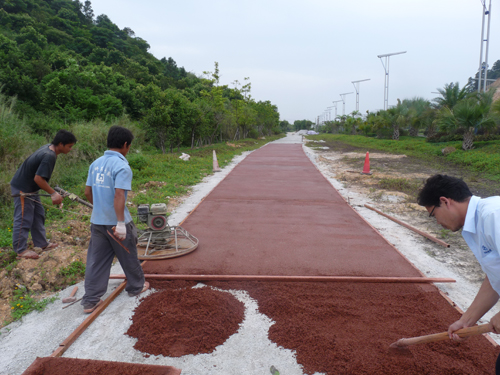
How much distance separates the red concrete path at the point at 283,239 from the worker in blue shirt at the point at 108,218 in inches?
36.4

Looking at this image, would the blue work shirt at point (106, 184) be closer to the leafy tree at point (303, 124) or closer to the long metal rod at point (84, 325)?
the long metal rod at point (84, 325)

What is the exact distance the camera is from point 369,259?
4551mm

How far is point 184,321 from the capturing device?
9.84ft

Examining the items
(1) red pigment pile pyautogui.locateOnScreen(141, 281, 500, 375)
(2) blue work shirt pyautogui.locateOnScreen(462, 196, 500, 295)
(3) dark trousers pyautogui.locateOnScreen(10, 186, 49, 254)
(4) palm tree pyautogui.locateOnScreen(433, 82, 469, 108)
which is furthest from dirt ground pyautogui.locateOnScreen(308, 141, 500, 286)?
(4) palm tree pyautogui.locateOnScreen(433, 82, 469, 108)

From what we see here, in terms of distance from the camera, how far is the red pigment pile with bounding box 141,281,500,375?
8.32 ft

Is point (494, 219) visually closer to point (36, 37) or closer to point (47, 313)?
point (47, 313)

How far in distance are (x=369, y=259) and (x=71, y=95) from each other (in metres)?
21.6

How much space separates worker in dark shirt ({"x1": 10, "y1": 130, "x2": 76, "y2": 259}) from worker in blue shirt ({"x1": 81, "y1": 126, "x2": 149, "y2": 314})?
1112 mm

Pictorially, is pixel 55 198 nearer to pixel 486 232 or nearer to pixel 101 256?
pixel 101 256

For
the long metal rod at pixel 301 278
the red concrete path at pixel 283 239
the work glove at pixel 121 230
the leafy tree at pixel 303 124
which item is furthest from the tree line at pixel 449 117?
the leafy tree at pixel 303 124

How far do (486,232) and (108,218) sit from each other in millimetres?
2982

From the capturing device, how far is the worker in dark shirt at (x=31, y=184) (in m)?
4.05

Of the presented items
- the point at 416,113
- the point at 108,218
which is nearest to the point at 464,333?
the point at 108,218

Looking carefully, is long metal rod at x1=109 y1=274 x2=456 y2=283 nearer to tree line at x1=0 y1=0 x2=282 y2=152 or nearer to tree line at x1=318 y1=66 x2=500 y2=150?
tree line at x1=0 y1=0 x2=282 y2=152
